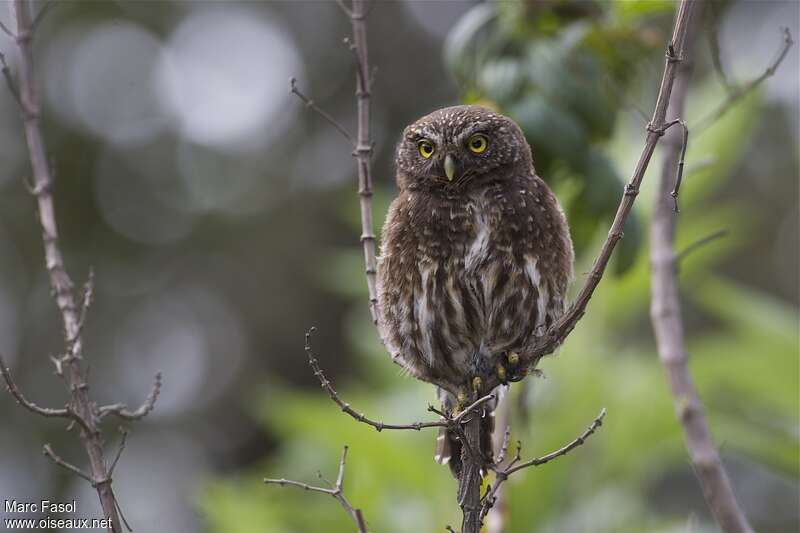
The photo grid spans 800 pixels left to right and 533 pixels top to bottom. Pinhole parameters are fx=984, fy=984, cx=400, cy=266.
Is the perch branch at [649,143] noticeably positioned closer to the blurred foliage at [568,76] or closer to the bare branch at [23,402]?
the blurred foliage at [568,76]

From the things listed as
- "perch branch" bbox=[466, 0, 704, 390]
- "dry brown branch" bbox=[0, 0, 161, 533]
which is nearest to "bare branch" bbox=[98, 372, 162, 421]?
"dry brown branch" bbox=[0, 0, 161, 533]

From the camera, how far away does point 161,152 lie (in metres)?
12.2

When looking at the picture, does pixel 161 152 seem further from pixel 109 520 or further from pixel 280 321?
pixel 109 520

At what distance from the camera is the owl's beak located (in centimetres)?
358

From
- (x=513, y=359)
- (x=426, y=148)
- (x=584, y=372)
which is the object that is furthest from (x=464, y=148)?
(x=584, y=372)

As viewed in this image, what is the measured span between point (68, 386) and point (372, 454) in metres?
2.29

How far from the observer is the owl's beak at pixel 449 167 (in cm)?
358

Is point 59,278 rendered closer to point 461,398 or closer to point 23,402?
point 23,402

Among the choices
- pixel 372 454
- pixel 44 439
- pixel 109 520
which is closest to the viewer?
pixel 109 520

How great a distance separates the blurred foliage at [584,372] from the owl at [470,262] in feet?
1.32

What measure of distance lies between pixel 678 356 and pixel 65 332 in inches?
74.5

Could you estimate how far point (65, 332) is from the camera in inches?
114

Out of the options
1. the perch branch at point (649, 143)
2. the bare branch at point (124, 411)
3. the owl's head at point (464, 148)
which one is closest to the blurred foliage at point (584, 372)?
the owl's head at point (464, 148)

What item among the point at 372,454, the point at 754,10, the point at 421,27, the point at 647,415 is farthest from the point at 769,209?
the point at 372,454
